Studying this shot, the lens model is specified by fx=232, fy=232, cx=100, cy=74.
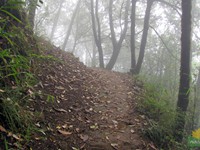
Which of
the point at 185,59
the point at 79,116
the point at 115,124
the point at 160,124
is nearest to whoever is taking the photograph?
the point at 79,116

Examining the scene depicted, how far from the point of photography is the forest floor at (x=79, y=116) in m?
3.36

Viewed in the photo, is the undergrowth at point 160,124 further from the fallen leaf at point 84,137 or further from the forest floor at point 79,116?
the fallen leaf at point 84,137

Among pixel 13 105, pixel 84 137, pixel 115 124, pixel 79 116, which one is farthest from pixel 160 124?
pixel 13 105

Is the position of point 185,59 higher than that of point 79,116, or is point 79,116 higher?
point 185,59

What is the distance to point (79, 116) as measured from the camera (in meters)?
4.18

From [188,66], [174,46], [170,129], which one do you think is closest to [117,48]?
[174,46]

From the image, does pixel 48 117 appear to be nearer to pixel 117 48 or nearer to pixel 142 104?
pixel 142 104

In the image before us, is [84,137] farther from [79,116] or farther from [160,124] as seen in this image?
[160,124]

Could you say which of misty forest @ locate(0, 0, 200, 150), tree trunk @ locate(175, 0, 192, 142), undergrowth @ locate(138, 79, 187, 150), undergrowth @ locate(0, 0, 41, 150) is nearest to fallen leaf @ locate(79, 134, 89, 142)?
misty forest @ locate(0, 0, 200, 150)

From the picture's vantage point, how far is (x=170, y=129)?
183 inches

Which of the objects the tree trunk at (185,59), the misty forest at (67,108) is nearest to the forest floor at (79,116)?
the misty forest at (67,108)

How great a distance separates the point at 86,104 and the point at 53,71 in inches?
46.3

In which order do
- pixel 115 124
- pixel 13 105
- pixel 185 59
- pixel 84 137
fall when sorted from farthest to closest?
pixel 185 59 < pixel 115 124 < pixel 84 137 < pixel 13 105

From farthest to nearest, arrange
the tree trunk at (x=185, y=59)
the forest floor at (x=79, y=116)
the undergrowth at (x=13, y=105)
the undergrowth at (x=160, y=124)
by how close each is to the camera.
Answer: the tree trunk at (x=185, y=59), the undergrowth at (x=160, y=124), the forest floor at (x=79, y=116), the undergrowth at (x=13, y=105)
